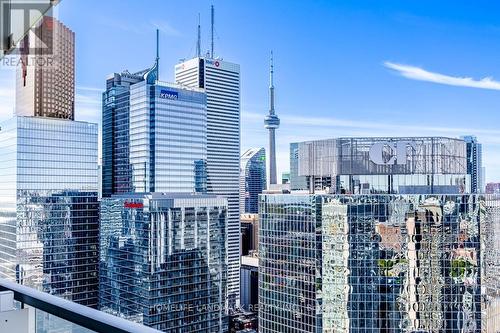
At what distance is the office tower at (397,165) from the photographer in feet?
40.3

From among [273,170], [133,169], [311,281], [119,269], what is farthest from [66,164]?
[273,170]

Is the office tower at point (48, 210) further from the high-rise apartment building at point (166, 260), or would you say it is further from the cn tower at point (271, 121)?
the cn tower at point (271, 121)

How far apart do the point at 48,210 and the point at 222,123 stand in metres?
21.4

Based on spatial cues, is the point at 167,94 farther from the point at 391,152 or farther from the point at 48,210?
the point at 391,152

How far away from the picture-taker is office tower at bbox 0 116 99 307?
1067 inches

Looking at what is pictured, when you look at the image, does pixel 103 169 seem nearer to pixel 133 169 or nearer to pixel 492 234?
pixel 133 169

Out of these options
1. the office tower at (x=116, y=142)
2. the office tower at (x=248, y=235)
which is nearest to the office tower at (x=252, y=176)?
the office tower at (x=248, y=235)

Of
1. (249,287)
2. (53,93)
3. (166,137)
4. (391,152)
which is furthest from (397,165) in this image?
(53,93)

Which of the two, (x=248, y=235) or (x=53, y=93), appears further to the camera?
(x=248, y=235)

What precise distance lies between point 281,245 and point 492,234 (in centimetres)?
580

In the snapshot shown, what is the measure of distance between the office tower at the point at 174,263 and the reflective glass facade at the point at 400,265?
9874mm

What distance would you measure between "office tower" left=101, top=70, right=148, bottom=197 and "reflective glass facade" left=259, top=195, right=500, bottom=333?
77.8ft

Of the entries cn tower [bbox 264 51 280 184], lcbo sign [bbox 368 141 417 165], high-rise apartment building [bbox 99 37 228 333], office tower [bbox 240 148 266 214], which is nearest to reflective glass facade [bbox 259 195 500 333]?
lcbo sign [bbox 368 141 417 165]

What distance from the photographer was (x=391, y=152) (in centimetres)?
1235
